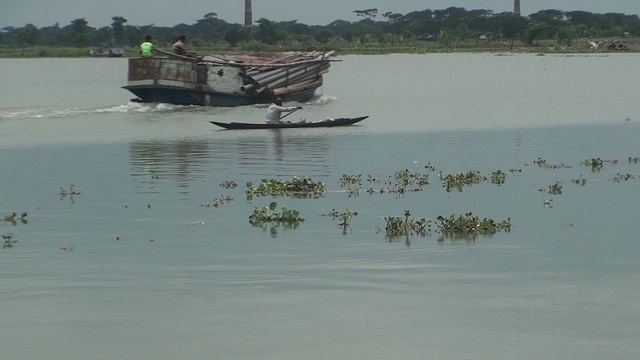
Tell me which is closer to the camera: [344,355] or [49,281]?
[344,355]

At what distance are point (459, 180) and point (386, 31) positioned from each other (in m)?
166

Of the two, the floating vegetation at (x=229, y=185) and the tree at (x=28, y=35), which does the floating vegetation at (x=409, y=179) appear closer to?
the floating vegetation at (x=229, y=185)

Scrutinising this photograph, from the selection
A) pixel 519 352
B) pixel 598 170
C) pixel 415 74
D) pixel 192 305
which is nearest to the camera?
pixel 519 352

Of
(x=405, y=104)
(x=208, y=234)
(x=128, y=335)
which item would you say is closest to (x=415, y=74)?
(x=405, y=104)

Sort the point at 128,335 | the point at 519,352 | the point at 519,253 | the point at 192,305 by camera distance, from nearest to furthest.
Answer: the point at 519,352 < the point at 128,335 < the point at 192,305 < the point at 519,253

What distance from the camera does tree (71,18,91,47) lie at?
473ft

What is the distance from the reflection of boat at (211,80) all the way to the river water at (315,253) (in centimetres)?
718

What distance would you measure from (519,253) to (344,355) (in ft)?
16.2

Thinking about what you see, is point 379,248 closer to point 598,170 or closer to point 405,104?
point 598,170

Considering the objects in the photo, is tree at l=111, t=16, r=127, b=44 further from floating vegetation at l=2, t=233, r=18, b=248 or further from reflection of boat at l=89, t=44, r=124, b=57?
floating vegetation at l=2, t=233, r=18, b=248

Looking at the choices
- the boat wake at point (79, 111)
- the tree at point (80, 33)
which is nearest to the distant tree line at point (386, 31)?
the tree at point (80, 33)

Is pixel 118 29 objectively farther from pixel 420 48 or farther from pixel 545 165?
pixel 545 165

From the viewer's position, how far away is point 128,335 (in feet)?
38.6

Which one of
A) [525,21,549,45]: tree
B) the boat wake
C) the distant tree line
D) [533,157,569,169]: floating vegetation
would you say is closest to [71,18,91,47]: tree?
the distant tree line
